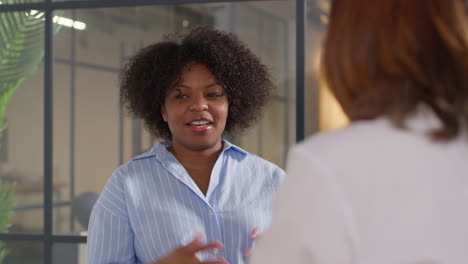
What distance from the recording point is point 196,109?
1706mm

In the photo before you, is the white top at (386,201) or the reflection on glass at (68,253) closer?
the white top at (386,201)

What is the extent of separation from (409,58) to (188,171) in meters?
1.13

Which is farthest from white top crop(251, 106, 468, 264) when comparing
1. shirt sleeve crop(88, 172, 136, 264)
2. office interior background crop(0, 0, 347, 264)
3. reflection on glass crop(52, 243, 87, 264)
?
reflection on glass crop(52, 243, 87, 264)

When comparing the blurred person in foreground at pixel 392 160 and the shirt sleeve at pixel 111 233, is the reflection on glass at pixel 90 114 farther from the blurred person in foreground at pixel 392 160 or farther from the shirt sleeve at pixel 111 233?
the blurred person in foreground at pixel 392 160

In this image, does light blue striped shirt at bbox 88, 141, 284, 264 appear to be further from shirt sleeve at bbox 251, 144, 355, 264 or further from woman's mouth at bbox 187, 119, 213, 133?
shirt sleeve at bbox 251, 144, 355, 264

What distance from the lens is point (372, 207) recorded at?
0.70 meters

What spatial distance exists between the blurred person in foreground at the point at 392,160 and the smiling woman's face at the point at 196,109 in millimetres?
995

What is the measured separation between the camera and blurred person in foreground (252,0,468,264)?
0.69m

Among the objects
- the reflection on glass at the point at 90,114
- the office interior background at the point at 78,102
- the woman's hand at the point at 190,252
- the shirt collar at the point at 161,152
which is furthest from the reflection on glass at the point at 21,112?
the woman's hand at the point at 190,252

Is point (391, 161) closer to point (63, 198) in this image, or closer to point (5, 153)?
point (5, 153)

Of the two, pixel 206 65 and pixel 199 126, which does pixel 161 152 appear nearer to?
pixel 199 126

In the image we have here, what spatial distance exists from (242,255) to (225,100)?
0.52m

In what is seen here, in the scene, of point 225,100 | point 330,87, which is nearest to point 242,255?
point 225,100

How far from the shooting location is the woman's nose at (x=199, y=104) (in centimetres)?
171
